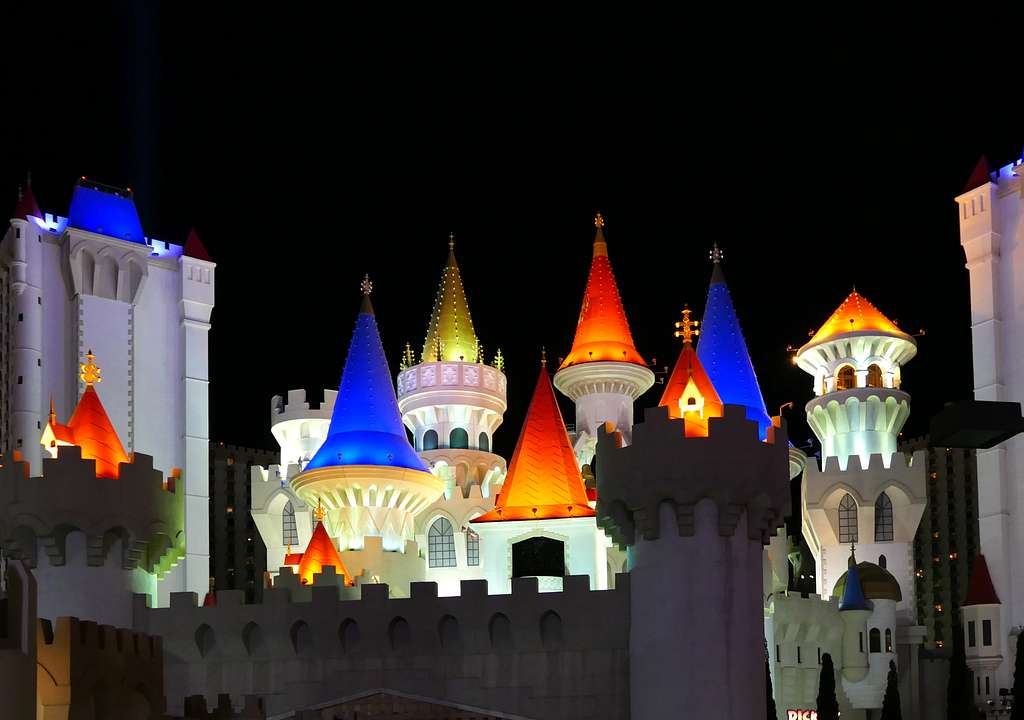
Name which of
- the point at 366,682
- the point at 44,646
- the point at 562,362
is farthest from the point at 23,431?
the point at 44,646

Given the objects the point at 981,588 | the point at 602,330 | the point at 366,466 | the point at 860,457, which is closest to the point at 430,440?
the point at 602,330

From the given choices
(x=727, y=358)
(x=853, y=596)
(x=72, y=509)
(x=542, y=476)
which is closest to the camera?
(x=72, y=509)

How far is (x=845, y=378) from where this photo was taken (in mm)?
51094

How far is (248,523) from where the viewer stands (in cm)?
8750

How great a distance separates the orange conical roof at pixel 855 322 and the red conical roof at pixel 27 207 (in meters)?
21.4

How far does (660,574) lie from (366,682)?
549 centimetres

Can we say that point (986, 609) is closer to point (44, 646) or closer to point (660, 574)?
point (660, 574)

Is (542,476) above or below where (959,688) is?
above

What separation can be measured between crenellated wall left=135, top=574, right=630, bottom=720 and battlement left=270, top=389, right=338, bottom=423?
67.4ft

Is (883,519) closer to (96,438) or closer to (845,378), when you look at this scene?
(845,378)

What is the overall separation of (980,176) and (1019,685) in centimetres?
1415

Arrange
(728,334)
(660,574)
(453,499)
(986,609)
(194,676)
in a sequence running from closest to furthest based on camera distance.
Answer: (660,574) < (194,676) < (728,334) < (986,609) < (453,499)

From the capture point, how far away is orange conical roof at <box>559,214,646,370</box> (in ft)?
163

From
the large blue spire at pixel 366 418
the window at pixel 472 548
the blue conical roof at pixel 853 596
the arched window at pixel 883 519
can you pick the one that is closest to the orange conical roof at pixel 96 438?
the large blue spire at pixel 366 418
